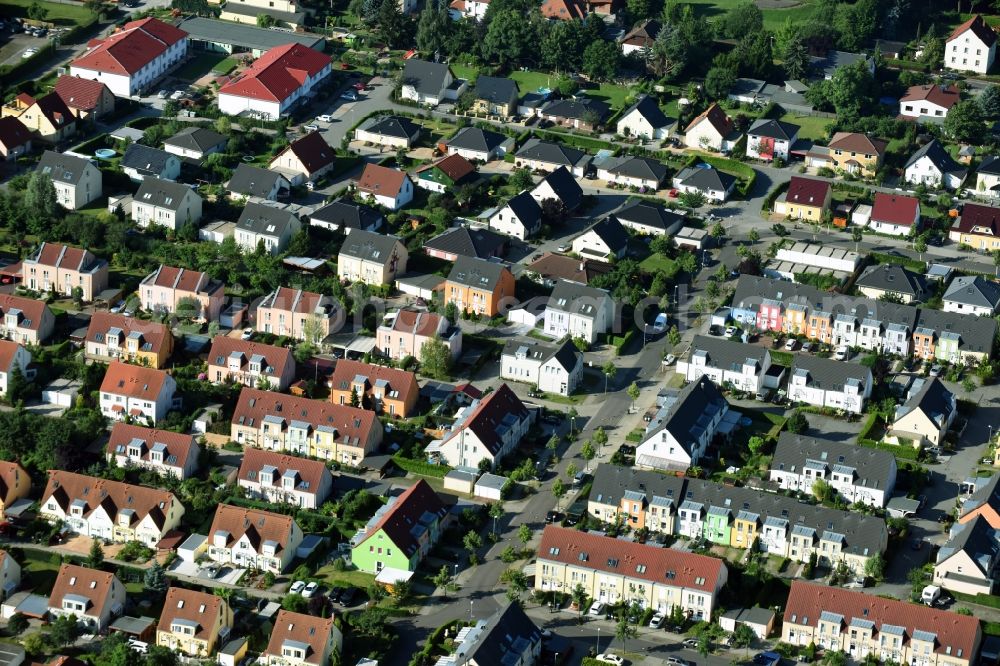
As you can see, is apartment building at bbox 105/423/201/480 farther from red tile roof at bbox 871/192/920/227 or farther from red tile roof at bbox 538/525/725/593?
red tile roof at bbox 871/192/920/227

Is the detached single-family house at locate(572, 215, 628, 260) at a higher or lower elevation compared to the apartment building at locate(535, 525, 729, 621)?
higher

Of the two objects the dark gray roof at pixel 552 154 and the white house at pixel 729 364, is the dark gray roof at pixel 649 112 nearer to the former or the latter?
the dark gray roof at pixel 552 154

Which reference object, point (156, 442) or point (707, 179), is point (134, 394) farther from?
point (707, 179)

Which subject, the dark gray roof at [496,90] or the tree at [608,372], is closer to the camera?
the tree at [608,372]

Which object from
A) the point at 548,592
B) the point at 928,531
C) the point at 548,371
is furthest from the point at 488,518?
the point at 928,531

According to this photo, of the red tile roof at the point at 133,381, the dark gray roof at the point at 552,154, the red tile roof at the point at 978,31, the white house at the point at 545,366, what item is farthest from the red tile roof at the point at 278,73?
the red tile roof at the point at 978,31

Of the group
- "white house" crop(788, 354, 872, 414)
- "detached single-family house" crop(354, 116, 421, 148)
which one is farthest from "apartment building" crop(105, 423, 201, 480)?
"detached single-family house" crop(354, 116, 421, 148)
